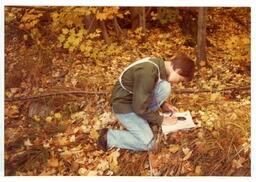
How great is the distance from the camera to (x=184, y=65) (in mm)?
2646

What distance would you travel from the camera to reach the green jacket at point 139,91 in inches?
102

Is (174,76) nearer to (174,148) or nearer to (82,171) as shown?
(174,148)

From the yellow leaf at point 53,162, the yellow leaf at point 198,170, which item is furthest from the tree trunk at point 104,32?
the yellow leaf at point 198,170

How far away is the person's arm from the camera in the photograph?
259 cm

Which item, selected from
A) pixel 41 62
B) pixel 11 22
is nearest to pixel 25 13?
pixel 11 22

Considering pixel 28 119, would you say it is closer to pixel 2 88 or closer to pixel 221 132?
Result: pixel 2 88

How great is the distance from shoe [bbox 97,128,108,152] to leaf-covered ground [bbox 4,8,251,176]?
3 cm

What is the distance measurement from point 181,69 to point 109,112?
480 millimetres

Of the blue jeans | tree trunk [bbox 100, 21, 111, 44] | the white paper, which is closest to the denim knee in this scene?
the blue jeans

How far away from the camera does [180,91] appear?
266 cm

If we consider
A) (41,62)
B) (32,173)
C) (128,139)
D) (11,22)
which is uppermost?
(11,22)

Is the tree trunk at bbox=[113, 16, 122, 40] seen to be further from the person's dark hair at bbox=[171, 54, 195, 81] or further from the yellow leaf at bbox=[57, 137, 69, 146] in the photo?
the yellow leaf at bbox=[57, 137, 69, 146]

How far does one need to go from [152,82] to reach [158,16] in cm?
38

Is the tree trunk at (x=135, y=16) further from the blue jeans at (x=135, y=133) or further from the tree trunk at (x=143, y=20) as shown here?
the blue jeans at (x=135, y=133)
